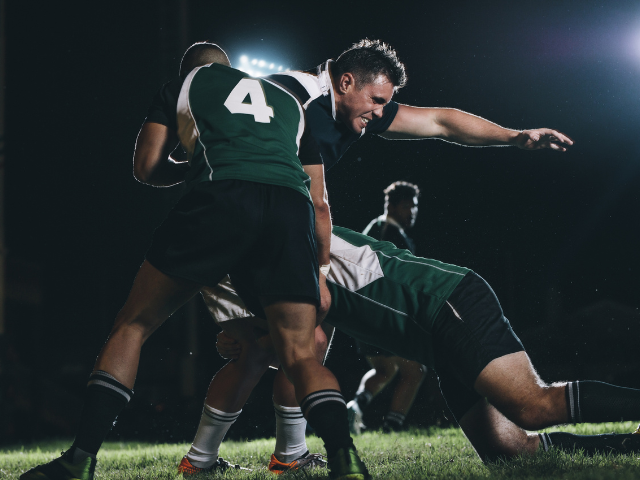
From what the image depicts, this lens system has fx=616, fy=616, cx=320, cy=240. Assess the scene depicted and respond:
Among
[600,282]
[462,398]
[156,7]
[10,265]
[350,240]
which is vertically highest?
[156,7]

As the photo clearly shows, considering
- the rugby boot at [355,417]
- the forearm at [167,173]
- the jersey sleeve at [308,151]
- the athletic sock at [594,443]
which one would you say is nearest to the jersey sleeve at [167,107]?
the forearm at [167,173]

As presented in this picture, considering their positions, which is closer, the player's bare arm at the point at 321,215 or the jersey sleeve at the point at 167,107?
the jersey sleeve at the point at 167,107

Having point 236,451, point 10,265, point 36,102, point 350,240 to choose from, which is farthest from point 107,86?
point 350,240

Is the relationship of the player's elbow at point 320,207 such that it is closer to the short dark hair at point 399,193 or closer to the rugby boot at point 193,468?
the rugby boot at point 193,468

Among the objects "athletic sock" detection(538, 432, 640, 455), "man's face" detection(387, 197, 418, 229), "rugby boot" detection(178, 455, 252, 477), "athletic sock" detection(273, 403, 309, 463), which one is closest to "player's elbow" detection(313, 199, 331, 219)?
"athletic sock" detection(273, 403, 309, 463)

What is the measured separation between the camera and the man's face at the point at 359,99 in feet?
9.08

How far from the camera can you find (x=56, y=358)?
15.5 meters

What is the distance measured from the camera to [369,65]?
2.77 metres

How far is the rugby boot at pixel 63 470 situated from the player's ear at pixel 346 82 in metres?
1.83

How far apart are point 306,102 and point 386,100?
1.21 feet

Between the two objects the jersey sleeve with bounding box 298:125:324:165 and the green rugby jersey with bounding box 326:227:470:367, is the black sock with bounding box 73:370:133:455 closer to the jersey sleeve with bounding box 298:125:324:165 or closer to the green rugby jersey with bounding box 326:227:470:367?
the green rugby jersey with bounding box 326:227:470:367

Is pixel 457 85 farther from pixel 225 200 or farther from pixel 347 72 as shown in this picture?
pixel 225 200

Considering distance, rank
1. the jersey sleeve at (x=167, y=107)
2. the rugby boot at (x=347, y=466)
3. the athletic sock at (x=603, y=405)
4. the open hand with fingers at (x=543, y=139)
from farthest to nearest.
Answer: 1. the open hand with fingers at (x=543, y=139)
2. the jersey sleeve at (x=167, y=107)
3. the athletic sock at (x=603, y=405)
4. the rugby boot at (x=347, y=466)

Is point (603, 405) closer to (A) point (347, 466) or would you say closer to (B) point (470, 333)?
(B) point (470, 333)
